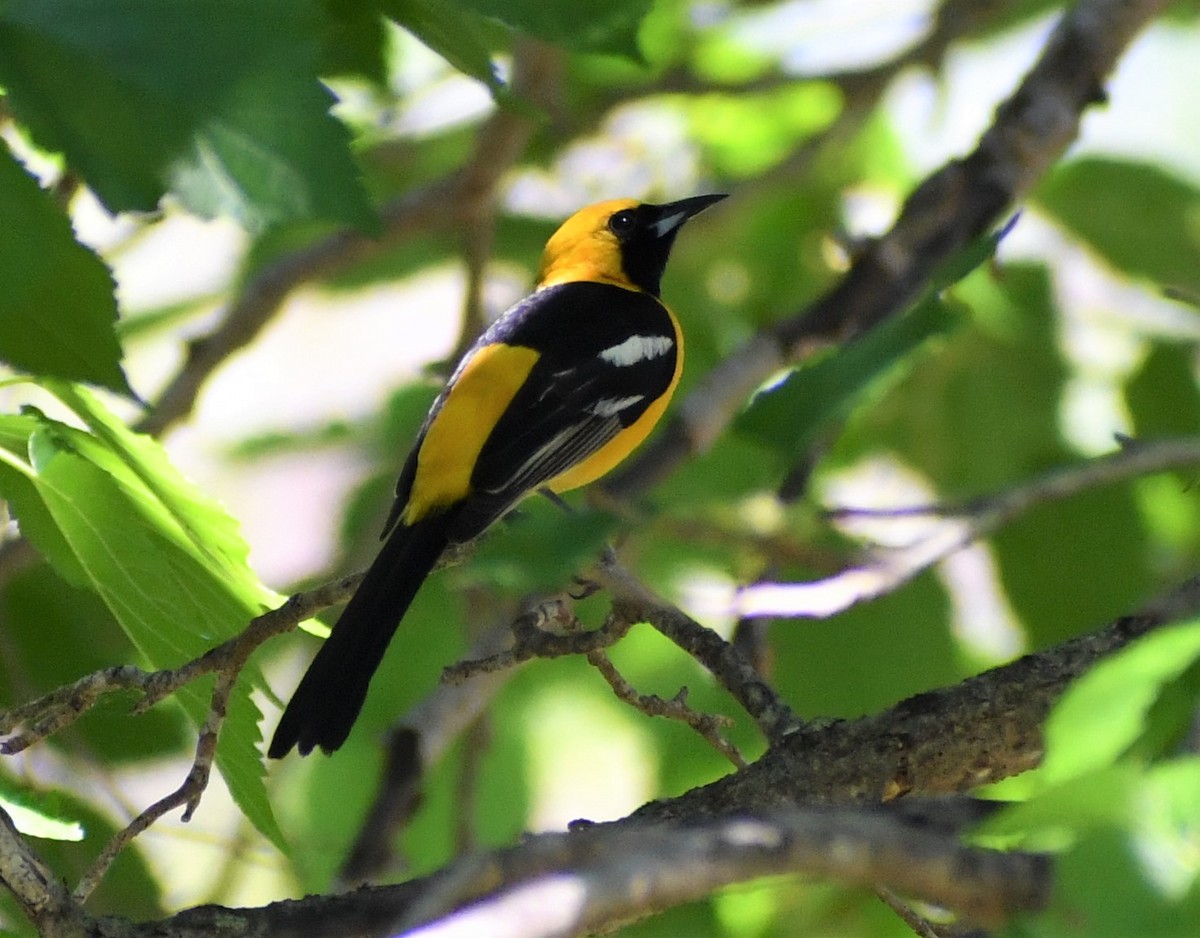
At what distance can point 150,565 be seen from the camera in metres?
2.23

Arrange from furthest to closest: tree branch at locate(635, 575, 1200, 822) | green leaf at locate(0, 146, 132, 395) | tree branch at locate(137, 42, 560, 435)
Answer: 1. tree branch at locate(137, 42, 560, 435)
2. tree branch at locate(635, 575, 1200, 822)
3. green leaf at locate(0, 146, 132, 395)

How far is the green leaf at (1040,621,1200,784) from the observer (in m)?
1.15

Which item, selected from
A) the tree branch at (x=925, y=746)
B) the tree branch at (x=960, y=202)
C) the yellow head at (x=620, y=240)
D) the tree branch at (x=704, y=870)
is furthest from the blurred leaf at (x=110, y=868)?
the yellow head at (x=620, y=240)

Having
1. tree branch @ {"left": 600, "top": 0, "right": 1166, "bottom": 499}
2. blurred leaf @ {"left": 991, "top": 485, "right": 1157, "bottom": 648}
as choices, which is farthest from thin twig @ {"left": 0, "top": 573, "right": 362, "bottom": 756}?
blurred leaf @ {"left": 991, "top": 485, "right": 1157, "bottom": 648}

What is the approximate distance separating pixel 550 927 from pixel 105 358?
129 cm

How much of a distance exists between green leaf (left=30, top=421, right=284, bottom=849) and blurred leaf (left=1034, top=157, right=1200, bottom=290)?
3.44 m

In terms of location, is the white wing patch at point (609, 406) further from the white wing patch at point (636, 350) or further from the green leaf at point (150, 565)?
the green leaf at point (150, 565)

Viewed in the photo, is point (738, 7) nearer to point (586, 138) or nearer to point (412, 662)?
point (586, 138)

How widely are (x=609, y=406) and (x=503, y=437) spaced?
0.40 meters

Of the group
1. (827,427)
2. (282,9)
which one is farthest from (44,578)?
(827,427)

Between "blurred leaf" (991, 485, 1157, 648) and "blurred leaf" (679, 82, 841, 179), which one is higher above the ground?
"blurred leaf" (679, 82, 841, 179)

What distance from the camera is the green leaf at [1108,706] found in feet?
3.78

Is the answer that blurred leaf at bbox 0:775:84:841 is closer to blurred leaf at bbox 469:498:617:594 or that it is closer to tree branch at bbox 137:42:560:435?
blurred leaf at bbox 469:498:617:594

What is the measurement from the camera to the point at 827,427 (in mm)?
1417
